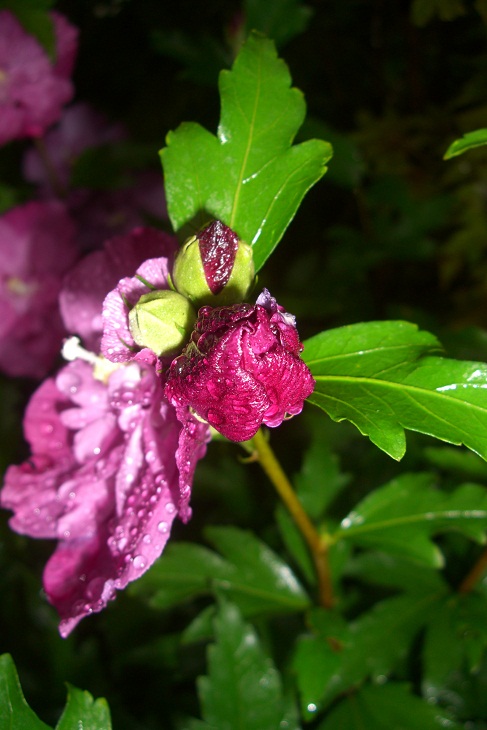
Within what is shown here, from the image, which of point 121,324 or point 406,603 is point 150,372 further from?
point 406,603

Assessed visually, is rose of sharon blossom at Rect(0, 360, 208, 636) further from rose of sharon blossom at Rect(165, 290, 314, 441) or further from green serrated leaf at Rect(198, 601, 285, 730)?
green serrated leaf at Rect(198, 601, 285, 730)

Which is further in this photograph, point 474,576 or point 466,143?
point 474,576

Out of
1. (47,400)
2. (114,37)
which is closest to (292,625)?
(47,400)

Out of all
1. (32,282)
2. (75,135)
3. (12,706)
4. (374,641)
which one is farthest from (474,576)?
(75,135)

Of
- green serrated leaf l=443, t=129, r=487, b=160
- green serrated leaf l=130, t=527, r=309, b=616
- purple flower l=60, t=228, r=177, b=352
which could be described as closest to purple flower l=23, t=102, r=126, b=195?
purple flower l=60, t=228, r=177, b=352

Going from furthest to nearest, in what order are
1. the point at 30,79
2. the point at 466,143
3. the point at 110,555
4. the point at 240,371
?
the point at 30,79 → the point at 110,555 → the point at 466,143 → the point at 240,371

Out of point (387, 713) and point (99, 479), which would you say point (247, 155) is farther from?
point (387, 713)
